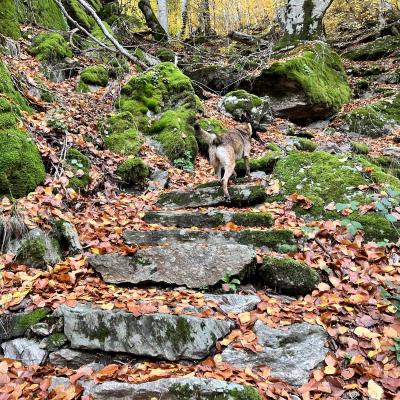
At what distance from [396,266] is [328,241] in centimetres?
83

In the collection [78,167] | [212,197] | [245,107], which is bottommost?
[212,197]

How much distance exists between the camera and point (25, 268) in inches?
161

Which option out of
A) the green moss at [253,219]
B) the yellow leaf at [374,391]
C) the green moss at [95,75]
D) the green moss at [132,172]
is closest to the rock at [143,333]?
the yellow leaf at [374,391]

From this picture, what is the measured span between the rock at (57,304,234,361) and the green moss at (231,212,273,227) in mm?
2201

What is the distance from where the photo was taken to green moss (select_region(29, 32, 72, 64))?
31.3 feet

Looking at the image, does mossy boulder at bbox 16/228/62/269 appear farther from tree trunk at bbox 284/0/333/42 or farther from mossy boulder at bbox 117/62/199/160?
tree trunk at bbox 284/0/333/42

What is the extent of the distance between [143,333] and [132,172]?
426 cm

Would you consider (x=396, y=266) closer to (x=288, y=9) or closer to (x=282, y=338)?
(x=282, y=338)

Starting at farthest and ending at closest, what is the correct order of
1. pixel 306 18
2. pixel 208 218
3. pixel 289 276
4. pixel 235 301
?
pixel 306 18, pixel 208 218, pixel 289 276, pixel 235 301

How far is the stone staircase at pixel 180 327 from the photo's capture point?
9.07ft

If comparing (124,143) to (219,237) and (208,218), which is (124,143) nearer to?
(208,218)

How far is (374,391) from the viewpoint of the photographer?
291 cm

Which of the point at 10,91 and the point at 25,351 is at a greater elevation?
the point at 10,91

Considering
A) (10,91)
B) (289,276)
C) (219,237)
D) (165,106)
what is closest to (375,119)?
(165,106)
